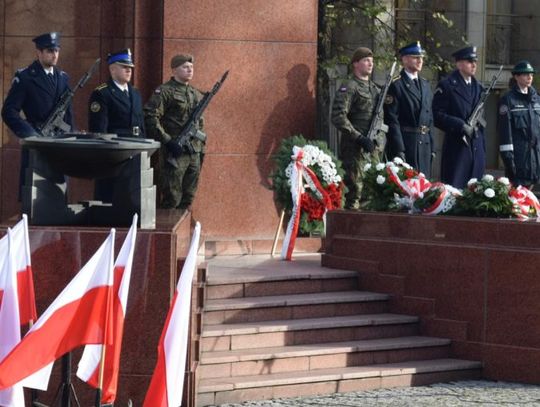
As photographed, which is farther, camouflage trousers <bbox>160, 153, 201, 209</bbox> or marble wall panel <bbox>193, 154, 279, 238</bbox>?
marble wall panel <bbox>193, 154, 279, 238</bbox>

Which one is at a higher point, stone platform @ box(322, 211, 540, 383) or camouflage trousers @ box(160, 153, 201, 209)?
camouflage trousers @ box(160, 153, 201, 209)

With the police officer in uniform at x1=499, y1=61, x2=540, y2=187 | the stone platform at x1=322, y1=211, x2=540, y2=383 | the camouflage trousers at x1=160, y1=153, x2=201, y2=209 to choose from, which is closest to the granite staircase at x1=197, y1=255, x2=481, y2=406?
the stone platform at x1=322, y1=211, x2=540, y2=383

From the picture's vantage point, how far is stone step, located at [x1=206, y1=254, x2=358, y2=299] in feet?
39.9

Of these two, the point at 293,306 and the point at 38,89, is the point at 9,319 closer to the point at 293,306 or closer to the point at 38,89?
the point at 293,306

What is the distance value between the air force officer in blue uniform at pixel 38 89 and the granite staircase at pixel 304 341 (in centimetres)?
210

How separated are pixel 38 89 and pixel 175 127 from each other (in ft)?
4.80

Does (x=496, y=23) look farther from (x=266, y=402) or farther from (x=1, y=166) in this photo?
(x=266, y=402)

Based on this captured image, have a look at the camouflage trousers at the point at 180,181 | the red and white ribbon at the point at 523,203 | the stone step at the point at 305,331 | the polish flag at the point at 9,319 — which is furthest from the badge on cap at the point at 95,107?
the polish flag at the point at 9,319

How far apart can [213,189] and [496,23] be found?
2477cm

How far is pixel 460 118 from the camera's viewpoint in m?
15.0

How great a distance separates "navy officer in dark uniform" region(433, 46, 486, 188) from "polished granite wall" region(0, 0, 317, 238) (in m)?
1.42

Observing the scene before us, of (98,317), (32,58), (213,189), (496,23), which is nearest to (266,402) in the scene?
(98,317)

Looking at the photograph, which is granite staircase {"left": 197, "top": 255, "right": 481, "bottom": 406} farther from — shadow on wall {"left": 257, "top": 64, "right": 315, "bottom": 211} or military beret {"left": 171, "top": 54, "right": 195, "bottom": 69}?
shadow on wall {"left": 257, "top": 64, "right": 315, "bottom": 211}

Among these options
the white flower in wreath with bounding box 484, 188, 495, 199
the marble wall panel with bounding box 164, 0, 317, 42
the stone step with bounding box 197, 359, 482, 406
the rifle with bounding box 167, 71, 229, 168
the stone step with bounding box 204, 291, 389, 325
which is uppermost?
the marble wall panel with bounding box 164, 0, 317, 42
